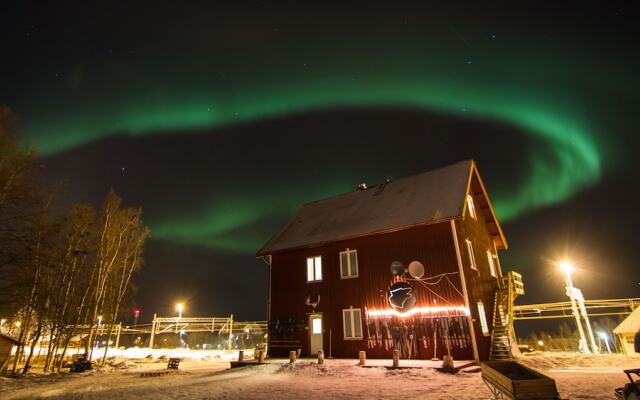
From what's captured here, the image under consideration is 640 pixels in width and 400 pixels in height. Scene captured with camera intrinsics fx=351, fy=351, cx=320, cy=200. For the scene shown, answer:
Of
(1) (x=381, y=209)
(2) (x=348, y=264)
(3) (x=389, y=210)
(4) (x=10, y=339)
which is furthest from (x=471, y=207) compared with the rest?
(4) (x=10, y=339)

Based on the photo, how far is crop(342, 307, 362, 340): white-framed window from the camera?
20.0 m

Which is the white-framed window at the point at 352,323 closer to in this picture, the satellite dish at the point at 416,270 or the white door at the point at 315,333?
the white door at the point at 315,333

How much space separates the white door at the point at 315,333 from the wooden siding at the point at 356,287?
1.00ft

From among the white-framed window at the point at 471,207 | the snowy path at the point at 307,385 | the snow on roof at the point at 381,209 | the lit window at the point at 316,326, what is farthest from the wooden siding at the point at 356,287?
the white-framed window at the point at 471,207

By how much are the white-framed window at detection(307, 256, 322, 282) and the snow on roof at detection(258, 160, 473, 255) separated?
1.05 metres

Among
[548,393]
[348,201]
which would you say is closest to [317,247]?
[348,201]

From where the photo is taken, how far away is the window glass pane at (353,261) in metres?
21.2

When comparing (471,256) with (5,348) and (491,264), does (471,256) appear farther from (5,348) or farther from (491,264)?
(5,348)

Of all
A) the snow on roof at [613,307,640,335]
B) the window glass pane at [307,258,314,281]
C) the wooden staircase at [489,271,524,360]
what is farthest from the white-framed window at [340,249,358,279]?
the snow on roof at [613,307,640,335]

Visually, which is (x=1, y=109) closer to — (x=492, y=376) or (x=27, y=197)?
(x=27, y=197)

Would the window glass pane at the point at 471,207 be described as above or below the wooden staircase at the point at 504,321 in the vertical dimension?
above

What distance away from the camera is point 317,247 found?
75.9ft

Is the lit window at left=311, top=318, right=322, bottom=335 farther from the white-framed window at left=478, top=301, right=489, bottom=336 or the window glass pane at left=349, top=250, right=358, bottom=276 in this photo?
the white-framed window at left=478, top=301, right=489, bottom=336

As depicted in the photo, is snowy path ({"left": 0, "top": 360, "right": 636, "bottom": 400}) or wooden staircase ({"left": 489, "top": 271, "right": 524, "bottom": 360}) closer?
snowy path ({"left": 0, "top": 360, "right": 636, "bottom": 400})
